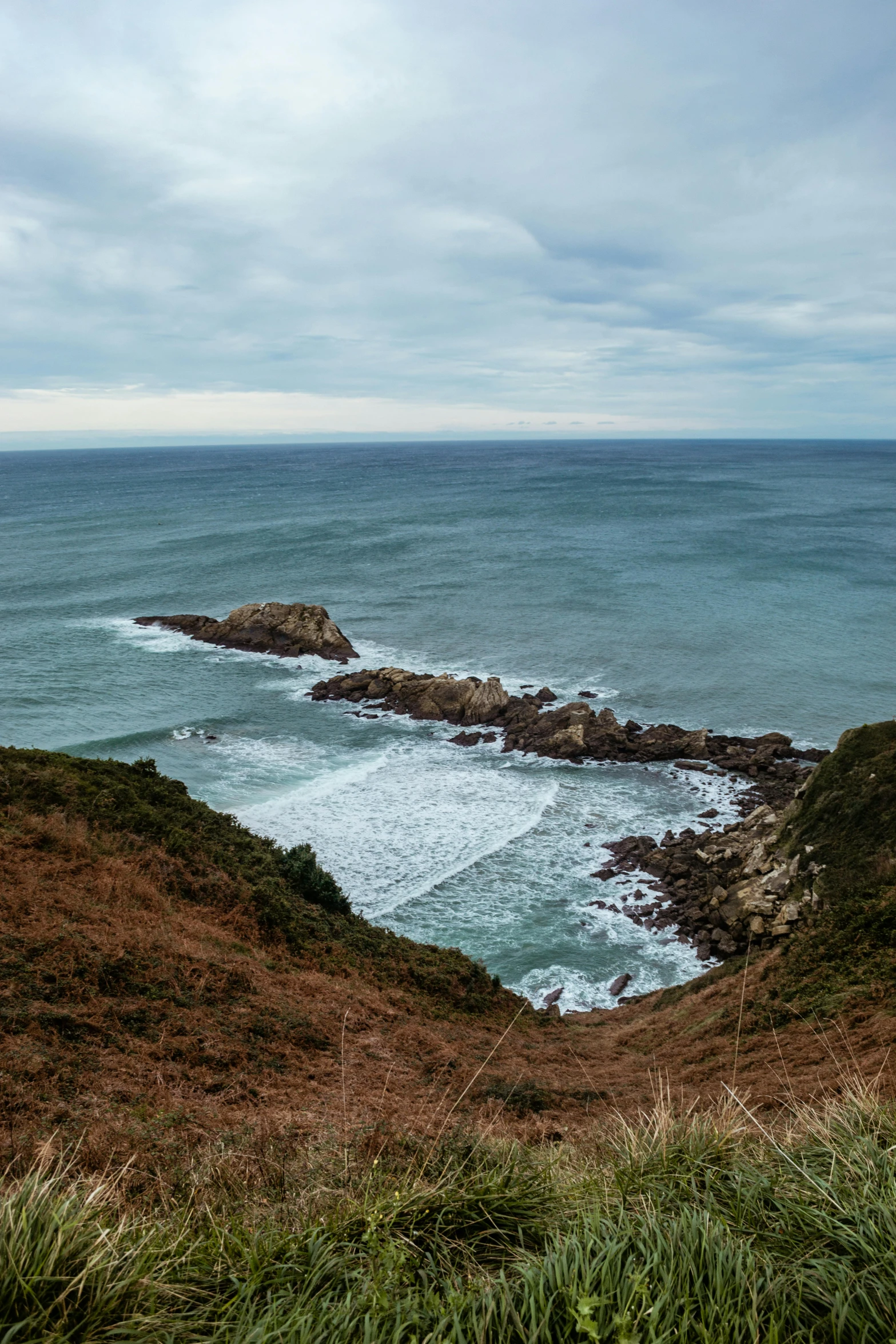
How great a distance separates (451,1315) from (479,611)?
50.8 metres

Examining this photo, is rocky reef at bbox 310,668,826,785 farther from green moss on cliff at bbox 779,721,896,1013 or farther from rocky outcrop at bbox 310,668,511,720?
green moss on cliff at bbox 779,721,896,1013

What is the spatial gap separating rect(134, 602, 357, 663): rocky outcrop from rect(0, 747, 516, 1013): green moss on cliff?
27.5 metres

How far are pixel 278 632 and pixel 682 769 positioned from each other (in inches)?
1028

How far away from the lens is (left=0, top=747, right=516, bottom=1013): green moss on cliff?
14047 millimetres

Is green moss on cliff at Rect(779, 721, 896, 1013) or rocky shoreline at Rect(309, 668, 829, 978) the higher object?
green moss on cliff at Rect(779, 721, 896, 1013)

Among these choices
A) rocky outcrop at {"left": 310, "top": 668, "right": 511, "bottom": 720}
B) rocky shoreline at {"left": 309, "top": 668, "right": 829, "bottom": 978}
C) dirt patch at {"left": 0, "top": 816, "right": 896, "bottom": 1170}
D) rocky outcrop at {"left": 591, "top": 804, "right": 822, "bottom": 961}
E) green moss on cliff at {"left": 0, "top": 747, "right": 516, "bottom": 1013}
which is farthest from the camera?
rocky outcrop at {"left": 310, "top": 668, "right": 511, "bottom": 720}

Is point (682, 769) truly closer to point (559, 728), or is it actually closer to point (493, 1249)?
point (559, 728)

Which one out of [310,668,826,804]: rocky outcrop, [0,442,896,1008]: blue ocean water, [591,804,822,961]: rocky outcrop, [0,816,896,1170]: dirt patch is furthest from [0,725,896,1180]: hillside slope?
[310,668,826,804]: rocky outcrop

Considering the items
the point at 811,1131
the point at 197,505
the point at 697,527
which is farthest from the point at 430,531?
the point at 811,1131

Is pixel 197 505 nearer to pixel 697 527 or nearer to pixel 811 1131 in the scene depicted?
pixel 697 527

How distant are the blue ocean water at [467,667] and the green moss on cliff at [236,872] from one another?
13.3ft

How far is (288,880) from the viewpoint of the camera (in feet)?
52.8

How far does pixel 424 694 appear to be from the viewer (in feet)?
120

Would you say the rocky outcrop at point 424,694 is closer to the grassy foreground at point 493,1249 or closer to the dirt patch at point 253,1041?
the dirt patch at point 253,1041
